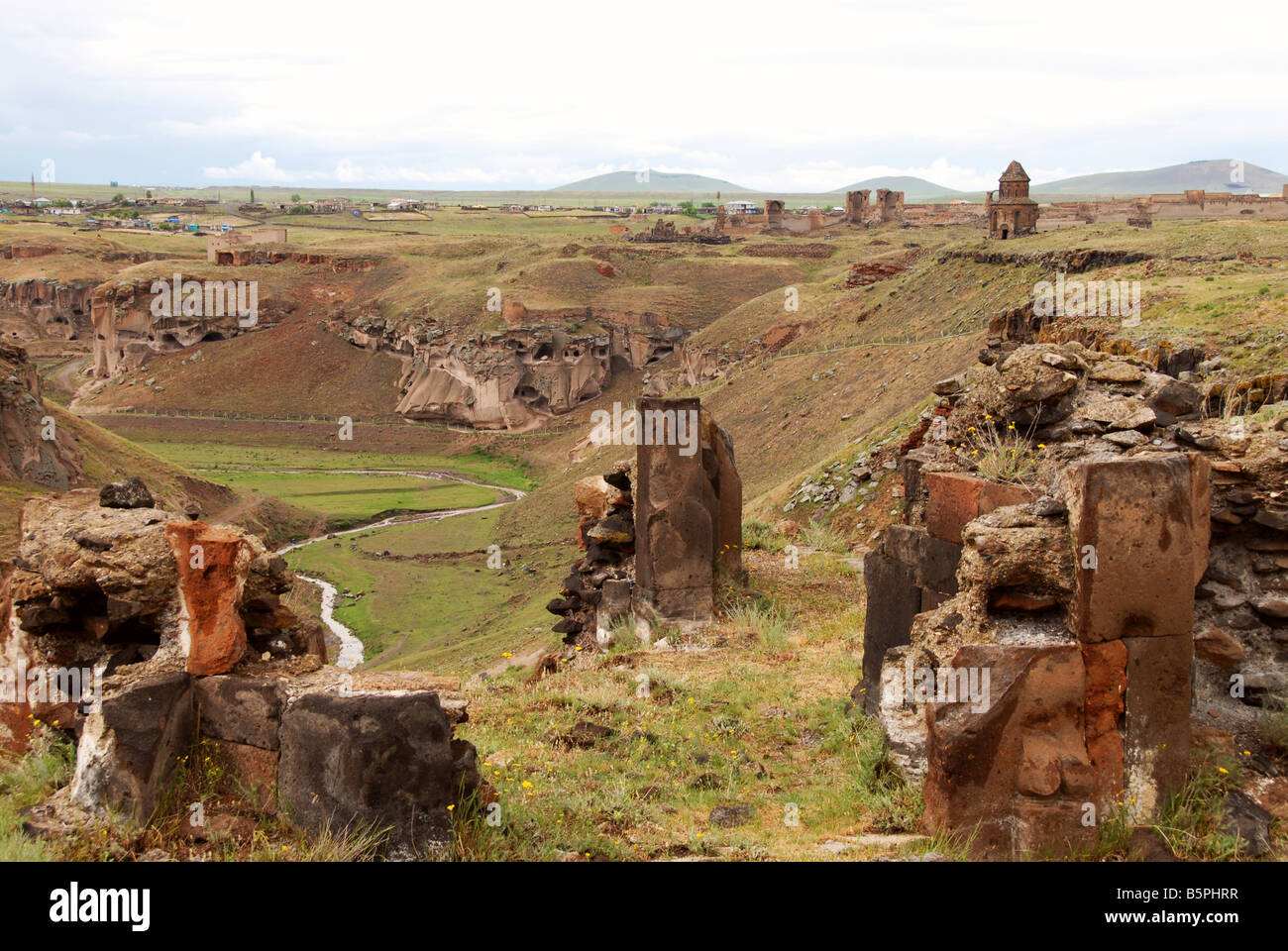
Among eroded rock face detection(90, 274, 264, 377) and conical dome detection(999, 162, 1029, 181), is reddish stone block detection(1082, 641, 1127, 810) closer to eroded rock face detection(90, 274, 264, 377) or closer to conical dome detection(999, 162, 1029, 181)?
conical dome detection(999, 162, 1029, 181)

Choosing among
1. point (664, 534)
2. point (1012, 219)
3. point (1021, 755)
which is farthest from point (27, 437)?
point (1012, 219)

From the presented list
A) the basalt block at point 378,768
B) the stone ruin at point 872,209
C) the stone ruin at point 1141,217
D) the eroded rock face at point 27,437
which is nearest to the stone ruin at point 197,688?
the basalt block at point 378,768

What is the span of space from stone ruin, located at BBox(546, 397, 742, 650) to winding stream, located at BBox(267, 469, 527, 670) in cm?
317

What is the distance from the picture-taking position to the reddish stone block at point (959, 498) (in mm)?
6844

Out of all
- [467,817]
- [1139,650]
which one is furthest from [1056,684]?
[467,817]

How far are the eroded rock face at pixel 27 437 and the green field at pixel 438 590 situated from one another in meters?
6.95

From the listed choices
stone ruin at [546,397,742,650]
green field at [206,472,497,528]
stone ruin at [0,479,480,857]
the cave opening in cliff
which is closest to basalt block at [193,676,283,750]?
stone ruin at [0,479,480,857]

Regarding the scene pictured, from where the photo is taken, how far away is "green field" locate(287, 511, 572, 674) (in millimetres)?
21188

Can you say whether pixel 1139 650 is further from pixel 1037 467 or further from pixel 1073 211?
pixel 1073 211

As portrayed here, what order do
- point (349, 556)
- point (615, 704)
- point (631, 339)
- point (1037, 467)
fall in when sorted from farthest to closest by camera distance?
point (631, 339) → point (349, 556) → point (615, 704) → point (1037, 467)

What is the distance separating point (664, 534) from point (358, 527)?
29.6 meters

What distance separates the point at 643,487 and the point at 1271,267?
2208 cm

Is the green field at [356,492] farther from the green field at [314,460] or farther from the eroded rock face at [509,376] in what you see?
the eroded rock face at [509,376]

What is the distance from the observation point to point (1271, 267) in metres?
27.0
